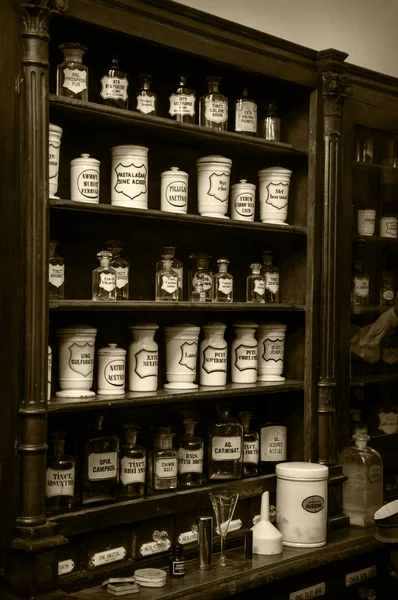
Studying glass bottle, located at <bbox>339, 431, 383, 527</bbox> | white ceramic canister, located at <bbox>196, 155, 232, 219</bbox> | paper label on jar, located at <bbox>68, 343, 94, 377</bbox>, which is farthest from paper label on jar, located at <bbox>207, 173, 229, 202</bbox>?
glass bottle, located at <bbox>339, 431, 383, 527</bbox>

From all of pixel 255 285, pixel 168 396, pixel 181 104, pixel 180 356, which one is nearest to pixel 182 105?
pixel 181 104

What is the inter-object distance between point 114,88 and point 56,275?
0.57 m

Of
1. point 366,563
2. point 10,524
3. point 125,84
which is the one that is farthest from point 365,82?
point 10,524

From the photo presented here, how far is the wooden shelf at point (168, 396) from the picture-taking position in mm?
2327

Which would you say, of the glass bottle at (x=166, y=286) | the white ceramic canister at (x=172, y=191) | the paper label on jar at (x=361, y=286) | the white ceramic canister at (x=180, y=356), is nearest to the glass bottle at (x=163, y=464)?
the white ceramic canister at (x=180, y=356)

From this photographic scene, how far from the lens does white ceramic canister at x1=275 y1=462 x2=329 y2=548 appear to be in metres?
2.78

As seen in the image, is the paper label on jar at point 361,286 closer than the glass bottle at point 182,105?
No

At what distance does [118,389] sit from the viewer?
2.54m

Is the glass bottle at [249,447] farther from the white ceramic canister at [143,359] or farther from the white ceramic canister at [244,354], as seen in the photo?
the white ceramic canister at [143,359]

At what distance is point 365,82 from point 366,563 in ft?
5.52

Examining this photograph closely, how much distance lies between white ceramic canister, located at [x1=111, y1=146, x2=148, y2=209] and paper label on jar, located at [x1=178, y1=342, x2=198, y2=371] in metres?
0.47

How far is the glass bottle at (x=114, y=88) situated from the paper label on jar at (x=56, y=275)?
0.50m

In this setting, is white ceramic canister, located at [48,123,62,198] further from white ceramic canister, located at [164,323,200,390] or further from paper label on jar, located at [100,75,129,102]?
white ceramic canister, located at [164,323,200,390]

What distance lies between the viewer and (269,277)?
9.85 ft
